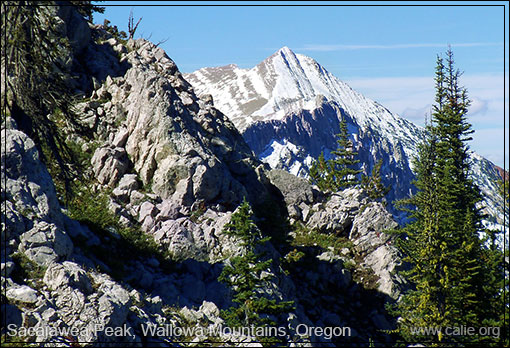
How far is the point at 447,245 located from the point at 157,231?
59.9ft

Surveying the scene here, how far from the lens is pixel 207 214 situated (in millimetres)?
32688

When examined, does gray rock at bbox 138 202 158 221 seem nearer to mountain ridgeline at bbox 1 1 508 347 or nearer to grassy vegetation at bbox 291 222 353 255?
mountain ridgeline at bbox 1 1 508 347

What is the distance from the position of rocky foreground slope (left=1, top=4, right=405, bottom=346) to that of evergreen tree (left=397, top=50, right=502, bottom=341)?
4.66 m

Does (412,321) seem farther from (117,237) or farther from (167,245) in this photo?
(117,237)

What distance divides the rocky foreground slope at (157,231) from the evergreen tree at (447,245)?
15.3ft

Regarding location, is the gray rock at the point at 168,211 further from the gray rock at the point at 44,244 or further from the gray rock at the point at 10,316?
the gray rock at the point at 10,316

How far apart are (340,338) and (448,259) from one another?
8.53 metres

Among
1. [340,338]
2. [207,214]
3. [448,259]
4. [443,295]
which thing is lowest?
[340,338]

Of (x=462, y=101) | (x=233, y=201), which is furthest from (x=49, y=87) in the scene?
(x=462, y=101)

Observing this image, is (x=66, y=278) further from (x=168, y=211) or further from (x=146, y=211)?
(x=168, y=211)

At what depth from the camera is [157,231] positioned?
30531 millimetres

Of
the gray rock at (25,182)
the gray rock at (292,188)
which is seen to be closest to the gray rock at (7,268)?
the gray rock at (25,182)

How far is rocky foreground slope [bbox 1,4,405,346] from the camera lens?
2050 cm

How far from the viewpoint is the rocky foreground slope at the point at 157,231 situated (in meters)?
20.5
